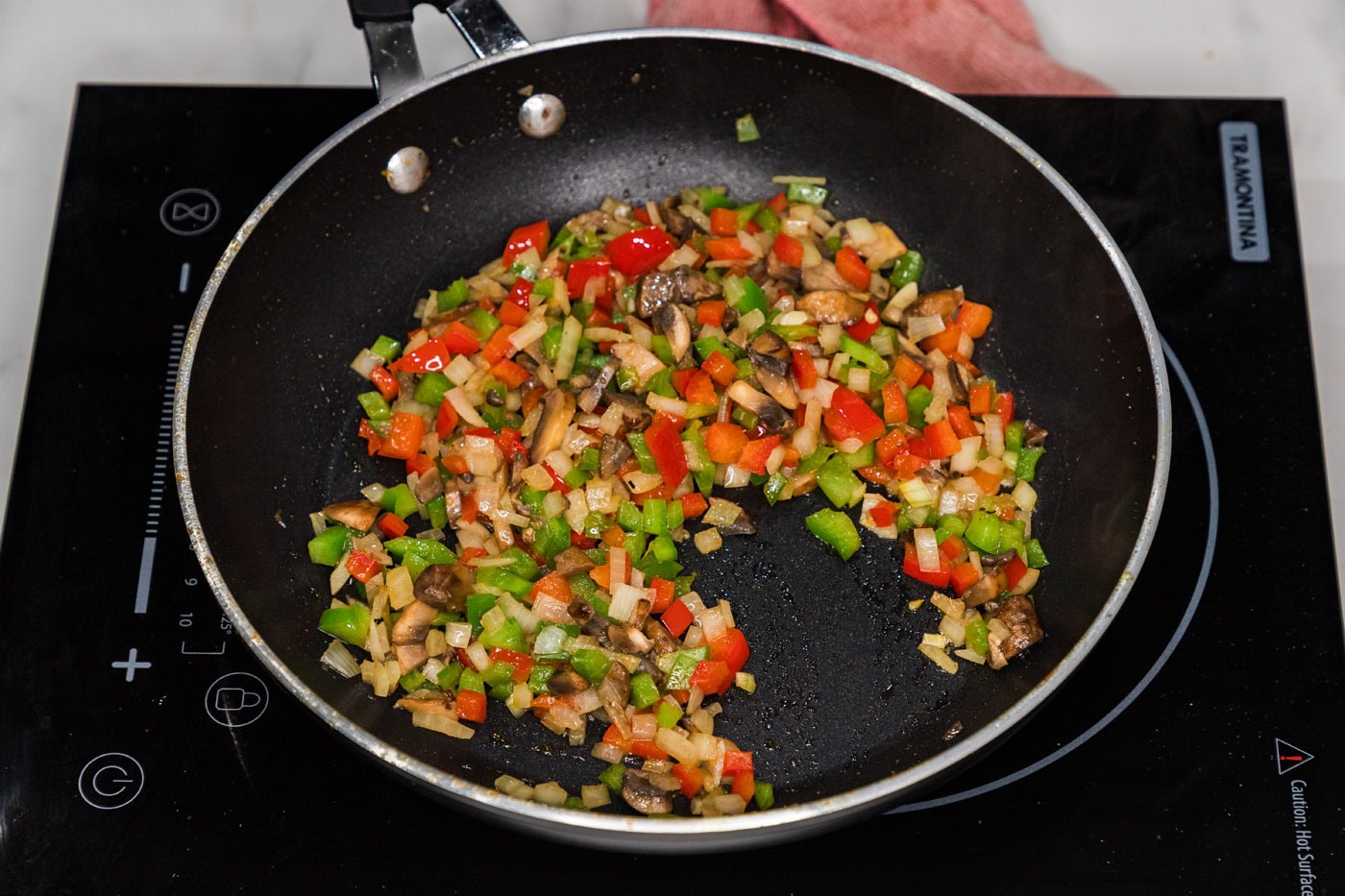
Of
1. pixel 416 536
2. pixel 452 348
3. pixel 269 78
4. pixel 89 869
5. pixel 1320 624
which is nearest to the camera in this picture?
pixel 89 869

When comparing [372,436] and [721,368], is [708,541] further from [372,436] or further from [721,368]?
[372,436]

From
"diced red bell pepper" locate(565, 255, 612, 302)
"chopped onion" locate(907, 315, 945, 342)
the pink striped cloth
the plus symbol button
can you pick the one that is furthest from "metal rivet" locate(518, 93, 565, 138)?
the plus symbol button

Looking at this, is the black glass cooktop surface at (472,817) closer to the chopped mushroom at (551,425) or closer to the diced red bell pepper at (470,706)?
the diced red bell pepper at (470,706)

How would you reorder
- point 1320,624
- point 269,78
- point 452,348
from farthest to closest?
point 269,78, point 452,348, point 1320,624

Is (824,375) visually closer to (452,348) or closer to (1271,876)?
(452,348)

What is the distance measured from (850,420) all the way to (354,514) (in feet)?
2.50

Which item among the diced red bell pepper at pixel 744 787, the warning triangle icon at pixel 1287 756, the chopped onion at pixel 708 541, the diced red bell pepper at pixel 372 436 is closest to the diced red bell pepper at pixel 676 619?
the chopped onion at pixel 708 541

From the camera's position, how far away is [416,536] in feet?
5.84

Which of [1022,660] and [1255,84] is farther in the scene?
[1255,84]

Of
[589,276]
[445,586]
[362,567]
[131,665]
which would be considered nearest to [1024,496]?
[589,276]

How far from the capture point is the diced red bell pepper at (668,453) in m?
1.77

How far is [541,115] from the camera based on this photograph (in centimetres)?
199

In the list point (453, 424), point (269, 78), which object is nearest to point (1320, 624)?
point (453, 424)

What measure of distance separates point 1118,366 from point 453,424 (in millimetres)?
1017
